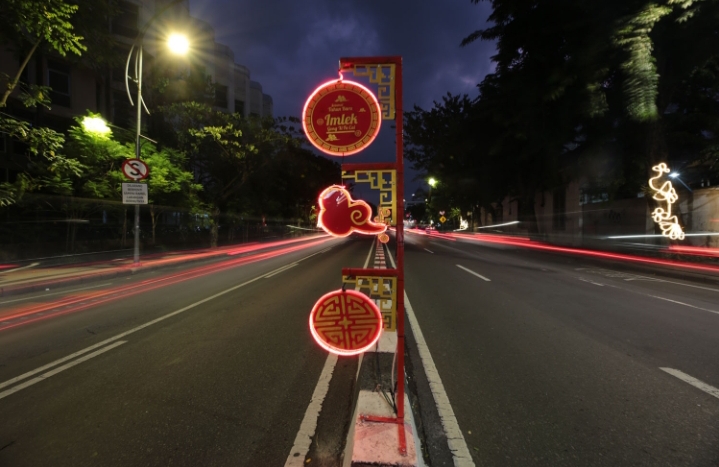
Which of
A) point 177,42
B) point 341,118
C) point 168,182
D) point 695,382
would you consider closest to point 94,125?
point 168,182

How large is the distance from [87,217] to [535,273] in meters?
18.7

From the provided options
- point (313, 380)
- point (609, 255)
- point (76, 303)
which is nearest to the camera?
point (313, 380)

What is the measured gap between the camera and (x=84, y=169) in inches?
605

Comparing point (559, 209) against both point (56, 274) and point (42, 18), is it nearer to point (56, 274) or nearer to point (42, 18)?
point (56, 274)

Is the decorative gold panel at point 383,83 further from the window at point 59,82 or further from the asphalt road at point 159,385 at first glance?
the window at point 59,82

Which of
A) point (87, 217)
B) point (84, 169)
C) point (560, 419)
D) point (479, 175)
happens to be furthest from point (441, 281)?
point (479, 175)

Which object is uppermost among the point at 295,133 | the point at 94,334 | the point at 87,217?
the point at 295,133

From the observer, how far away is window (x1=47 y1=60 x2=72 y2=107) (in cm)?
2342

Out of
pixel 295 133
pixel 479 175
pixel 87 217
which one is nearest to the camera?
pixel 87 217

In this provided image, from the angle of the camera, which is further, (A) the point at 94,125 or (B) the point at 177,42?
(A) the point at 94,125

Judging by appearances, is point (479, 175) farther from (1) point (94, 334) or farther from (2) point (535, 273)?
(1) point (94, 334)

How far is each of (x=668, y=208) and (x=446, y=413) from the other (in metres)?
18.6

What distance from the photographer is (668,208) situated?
56.9ft

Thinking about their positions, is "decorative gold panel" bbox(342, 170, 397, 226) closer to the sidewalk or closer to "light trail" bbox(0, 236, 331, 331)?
"light trail" bbox(0, 236, 331, 331)
